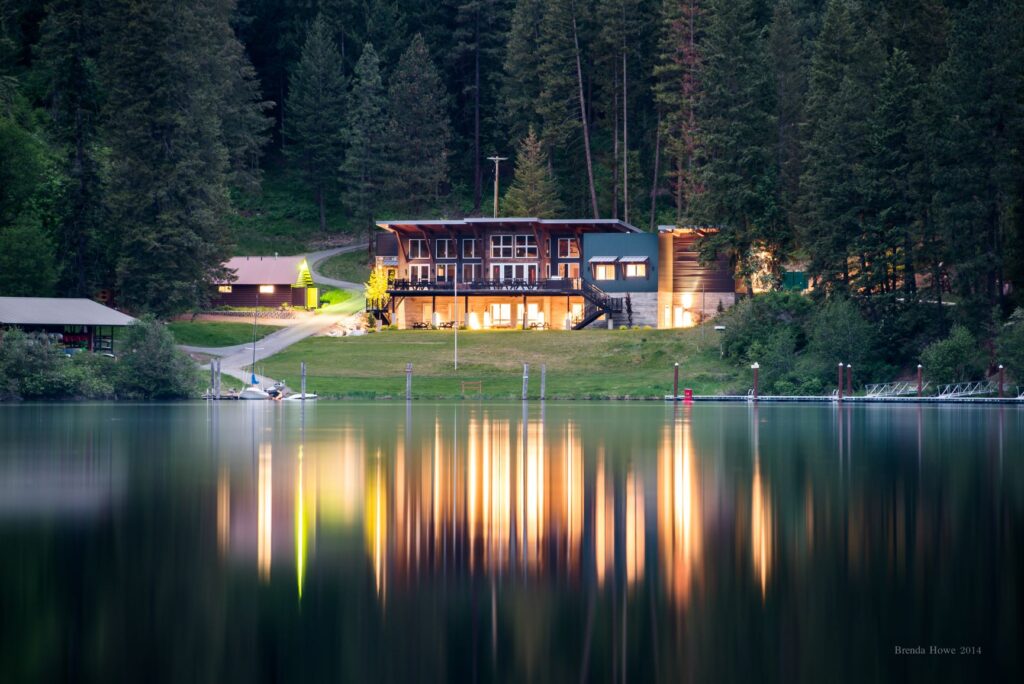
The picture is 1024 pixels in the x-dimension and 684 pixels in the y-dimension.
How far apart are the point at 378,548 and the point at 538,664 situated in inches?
260

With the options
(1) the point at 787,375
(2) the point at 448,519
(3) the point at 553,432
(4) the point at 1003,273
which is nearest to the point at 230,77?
(1) the point at 787,375

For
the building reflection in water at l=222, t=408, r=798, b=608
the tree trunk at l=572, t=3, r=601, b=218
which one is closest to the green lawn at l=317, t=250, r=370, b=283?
the tree trunk at l=572, t=3, r=601, b=218

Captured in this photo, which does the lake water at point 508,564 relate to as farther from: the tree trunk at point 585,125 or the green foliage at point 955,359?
the tree trunk at point 585,125

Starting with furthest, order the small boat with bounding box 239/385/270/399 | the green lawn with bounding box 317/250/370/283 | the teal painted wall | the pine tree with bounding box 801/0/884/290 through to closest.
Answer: the green lawn with bounding box 317/250/370/283 < the teal painted wall < the pine tree with bounding box 801/0/884/290 < the small boat with bounding box 239/385/270/399

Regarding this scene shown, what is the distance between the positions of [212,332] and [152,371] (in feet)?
51.8

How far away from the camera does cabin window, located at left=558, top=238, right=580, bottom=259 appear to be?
318 ft

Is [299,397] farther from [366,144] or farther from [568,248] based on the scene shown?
[366,144]

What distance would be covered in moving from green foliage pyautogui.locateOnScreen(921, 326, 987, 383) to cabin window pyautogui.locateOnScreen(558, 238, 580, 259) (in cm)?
3318

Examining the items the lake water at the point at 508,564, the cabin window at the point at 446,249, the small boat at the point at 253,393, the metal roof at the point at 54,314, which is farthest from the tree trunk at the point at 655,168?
the lake water at the point at 508,564

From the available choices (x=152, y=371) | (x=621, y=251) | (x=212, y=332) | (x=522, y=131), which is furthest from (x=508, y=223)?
(x=152, y=371)

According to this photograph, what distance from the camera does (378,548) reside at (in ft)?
63.9

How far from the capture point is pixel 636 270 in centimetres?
9300

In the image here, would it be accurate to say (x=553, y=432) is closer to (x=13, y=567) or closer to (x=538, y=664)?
(x=13, y=567)

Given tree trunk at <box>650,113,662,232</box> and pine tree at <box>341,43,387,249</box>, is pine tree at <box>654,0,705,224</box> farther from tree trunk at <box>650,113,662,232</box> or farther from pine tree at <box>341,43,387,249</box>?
pine tree at <box>341,43,387,249</box>
